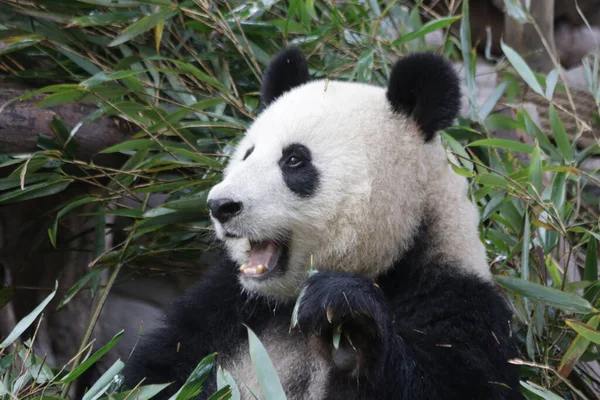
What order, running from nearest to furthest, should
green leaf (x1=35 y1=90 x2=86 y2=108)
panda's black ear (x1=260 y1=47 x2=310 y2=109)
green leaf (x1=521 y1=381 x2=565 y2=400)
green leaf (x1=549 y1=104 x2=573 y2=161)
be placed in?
green leaf (x1=521 y1=381 x2=565 y2=400) < panda's black ear (x1=260 y1=47 x2=310 y2=109) < green leaf (x1=549 y1=104 x2=573 y2=161) < green leaf (x1=35 y1=90 x2=86 y2=108)

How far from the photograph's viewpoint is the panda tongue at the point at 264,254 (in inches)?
104

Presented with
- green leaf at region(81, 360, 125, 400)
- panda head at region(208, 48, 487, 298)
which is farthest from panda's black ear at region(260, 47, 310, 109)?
green leaf at region(81, 360, 125, 400)

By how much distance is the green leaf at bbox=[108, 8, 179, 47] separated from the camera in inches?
136

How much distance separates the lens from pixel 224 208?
245 centimetres

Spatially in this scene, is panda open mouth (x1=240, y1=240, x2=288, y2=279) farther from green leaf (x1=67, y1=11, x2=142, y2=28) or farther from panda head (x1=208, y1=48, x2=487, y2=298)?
green leaf (x1=67, y1=11, x2=142, y2=28)

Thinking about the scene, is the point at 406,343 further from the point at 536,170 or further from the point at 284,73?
the point at 284,73

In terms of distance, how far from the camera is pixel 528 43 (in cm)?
520

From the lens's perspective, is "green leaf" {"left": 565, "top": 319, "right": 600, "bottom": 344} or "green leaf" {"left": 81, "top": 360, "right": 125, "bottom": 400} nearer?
"green leaf" {"left": 81, "top": 360, "right": 125, "bottom": 400}

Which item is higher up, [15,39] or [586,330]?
Result: [15,39]

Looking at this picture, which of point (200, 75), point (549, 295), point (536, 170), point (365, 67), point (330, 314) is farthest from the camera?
point (365, 67)

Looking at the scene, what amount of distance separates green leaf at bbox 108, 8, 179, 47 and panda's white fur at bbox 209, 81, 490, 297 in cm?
104

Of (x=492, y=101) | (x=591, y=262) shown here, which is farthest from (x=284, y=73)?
(x=591, y=262)

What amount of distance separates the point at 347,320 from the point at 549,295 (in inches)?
32.2

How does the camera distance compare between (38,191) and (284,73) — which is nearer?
(284,73)
